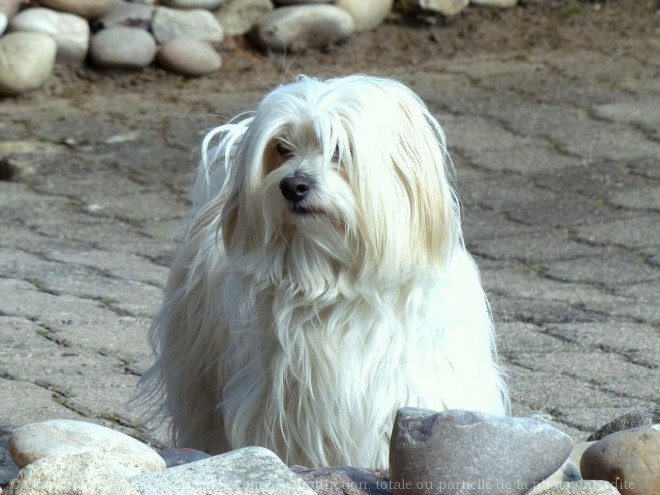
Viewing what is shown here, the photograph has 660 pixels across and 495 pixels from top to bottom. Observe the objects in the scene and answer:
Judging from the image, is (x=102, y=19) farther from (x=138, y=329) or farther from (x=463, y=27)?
(x=138, y=329)

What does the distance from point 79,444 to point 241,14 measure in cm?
639

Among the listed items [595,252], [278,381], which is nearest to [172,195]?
[595,252]

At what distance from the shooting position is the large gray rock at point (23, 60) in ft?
25.7

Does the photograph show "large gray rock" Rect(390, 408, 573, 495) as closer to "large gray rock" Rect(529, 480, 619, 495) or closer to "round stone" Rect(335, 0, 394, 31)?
"large gray rock" Rect(529, 480, 619, 495)

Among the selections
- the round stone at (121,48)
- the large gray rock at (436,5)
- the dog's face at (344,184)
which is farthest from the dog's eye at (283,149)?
the large gray rock at (436,5)

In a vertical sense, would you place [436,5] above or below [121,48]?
above

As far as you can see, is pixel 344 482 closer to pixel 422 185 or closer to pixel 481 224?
pixel 422 185

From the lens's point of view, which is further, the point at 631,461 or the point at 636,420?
the point at 636,420

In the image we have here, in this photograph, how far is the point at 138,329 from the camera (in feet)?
15.3

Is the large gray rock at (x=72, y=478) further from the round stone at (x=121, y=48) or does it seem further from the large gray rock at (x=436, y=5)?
the large gray rock at (x=436, y=5)

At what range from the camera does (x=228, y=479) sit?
2.42 meters

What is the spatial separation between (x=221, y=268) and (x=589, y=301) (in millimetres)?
2215

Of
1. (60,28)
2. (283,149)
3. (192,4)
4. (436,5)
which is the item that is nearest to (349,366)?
(283,149)

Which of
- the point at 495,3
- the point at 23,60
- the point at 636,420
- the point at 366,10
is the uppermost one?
the point at 636,420
